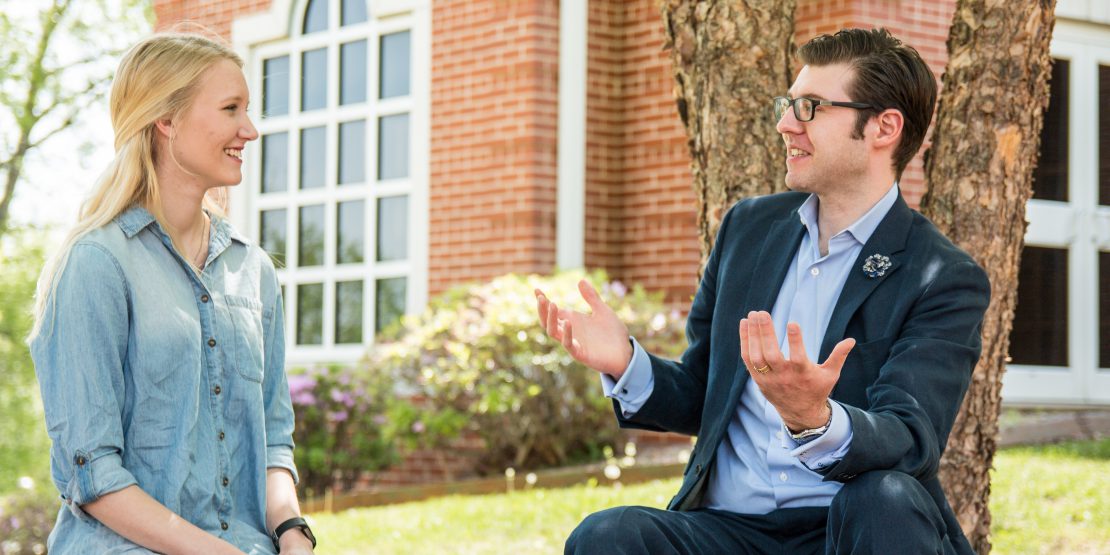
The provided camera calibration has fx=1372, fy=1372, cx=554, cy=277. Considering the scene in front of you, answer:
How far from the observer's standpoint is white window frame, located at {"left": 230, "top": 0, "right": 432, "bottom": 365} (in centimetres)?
1073

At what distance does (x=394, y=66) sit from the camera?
36.8 ft

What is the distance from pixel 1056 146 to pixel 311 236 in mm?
6084

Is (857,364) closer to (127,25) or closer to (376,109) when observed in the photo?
(376,109)

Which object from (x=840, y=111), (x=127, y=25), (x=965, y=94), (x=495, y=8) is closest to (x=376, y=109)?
(x=495, y=8)

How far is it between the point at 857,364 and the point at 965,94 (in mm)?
1473

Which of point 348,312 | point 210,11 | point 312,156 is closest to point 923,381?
point 348,312

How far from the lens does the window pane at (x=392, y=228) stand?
11.1m

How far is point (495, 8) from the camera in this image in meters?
10.2

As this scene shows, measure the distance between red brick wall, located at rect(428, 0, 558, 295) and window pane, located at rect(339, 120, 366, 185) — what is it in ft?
3.61

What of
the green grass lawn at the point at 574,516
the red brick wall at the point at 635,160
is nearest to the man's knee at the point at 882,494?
the green grass lawn at the point at 574,516

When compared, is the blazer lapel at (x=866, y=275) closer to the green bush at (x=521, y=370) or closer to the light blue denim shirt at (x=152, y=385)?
the light blue denim shirt at (x=152, y=385)

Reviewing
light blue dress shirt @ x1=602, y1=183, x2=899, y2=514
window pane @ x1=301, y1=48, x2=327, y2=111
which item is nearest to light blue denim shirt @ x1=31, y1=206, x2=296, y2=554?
light blue dress shirt @ x1=602, y1=183, x2=899, y2=514

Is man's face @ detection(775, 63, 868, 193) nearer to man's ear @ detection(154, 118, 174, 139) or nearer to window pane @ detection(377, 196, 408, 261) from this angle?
man's ear @ detection(154, 118, 174, 139)

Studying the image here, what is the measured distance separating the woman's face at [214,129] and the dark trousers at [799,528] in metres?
1.12
